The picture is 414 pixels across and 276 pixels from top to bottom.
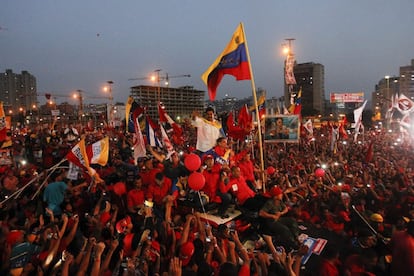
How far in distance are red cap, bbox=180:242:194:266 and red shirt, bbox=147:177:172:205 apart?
243 centimetres

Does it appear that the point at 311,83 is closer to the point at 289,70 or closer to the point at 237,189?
the point at 289,70

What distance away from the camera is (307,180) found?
9344 mm

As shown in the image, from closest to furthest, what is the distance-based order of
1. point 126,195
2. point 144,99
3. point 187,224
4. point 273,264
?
point 273,264 → point 187,224 → point 126,195 → point 144,99

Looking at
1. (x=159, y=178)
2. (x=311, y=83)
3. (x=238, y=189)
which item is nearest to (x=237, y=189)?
(x=238, y=189)

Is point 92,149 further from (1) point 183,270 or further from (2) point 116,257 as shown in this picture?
(1) point 183,270

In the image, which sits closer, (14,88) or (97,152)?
(97,152)

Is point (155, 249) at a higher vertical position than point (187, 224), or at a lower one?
lower

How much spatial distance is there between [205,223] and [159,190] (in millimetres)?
1736

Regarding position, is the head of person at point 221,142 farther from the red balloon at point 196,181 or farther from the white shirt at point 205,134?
the red balloon at point 196,181

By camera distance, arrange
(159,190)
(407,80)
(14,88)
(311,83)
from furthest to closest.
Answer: (14,88), (311,83), (407,80), (159,190)

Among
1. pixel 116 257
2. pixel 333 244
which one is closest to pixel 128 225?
pixel 116 257

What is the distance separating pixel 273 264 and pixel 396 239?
1.80m

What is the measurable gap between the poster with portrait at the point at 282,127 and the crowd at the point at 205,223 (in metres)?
1.98

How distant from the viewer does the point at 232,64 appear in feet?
24.9
